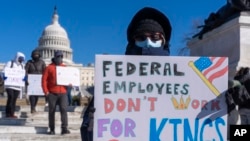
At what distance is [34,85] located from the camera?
38.3 feet

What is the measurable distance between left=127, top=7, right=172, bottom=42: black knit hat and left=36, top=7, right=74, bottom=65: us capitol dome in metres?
110

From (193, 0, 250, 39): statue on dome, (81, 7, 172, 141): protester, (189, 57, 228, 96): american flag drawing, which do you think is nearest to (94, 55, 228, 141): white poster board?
(189, 57, 228, 96): american flag drawing

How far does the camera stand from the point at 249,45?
35.6ft

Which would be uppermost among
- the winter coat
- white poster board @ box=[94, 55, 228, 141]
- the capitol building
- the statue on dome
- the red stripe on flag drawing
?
the capitol building

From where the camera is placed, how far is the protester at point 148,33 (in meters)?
3.39

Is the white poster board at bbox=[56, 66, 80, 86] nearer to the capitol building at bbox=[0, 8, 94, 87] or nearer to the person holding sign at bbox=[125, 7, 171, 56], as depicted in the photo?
A: the person holding sign at bbox=[125, 7, 171, 56]

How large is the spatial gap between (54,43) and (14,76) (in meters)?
109

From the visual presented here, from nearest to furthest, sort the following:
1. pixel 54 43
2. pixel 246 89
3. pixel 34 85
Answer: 1. pixel 246 89
2. pixel 34 85
3. pixel 54 43

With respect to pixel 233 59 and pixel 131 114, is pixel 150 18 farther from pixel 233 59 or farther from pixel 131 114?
pixel 233 59

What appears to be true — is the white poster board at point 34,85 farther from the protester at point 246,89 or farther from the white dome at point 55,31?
the white dome at point 55,31

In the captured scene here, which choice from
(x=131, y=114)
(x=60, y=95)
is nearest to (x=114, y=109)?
(x=131, y=114)

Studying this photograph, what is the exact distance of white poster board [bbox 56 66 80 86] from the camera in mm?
9047

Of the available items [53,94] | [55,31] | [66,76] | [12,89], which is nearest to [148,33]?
[53,94]

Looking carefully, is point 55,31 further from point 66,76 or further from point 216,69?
point 216,69
